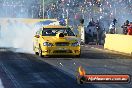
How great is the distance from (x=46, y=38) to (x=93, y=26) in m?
15.3

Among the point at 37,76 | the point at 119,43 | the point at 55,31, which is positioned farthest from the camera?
the point at 119,43

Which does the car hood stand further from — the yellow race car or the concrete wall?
the concrete wall

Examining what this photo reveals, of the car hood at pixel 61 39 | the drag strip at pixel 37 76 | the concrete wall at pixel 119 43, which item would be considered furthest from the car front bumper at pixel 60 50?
the concrete wall at pixel 119 43

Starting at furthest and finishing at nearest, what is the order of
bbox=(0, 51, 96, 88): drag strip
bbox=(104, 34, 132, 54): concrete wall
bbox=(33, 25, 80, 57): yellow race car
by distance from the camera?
bbox=(104, 34, 132, 54): concrete wall
bbox=(33, 25, 80, 57): yellow race car
bbox=(0, 51, 96, 88): drag strip

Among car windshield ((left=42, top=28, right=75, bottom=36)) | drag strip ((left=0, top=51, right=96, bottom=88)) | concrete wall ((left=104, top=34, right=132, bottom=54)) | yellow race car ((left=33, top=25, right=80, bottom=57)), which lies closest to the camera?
drag strip ((left=0, top=51, right=96, bottom=88))

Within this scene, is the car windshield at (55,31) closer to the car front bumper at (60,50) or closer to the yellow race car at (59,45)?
the yellow race car at (59,45)

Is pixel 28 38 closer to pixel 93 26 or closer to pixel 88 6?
pixel 93 26

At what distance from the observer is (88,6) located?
227 feet

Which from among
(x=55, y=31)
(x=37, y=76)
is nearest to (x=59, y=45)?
(x=55, y=31)

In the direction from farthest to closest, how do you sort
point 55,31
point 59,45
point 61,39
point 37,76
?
point 55,31
point 61,39
point 59,45
point 37,76

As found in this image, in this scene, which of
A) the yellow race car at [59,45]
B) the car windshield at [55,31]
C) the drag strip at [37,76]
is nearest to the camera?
the drag strip at [37,76]

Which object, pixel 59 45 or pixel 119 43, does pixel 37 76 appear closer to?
pixel 59 45

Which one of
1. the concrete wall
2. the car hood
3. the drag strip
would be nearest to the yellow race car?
the car hood

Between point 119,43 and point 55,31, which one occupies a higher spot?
point 55,31
